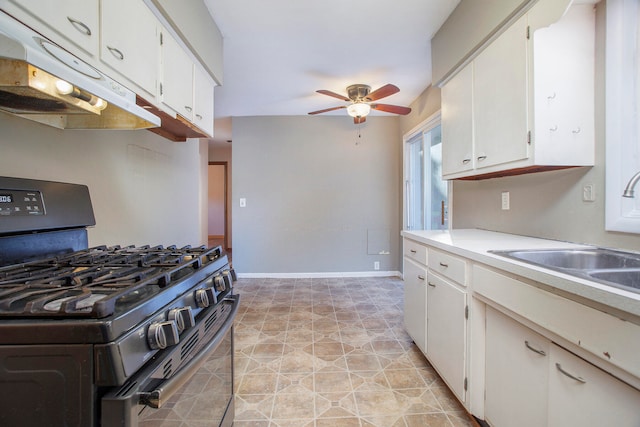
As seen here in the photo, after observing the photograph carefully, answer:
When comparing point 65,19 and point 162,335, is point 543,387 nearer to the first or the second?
point 162,335

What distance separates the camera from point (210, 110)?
2086mm

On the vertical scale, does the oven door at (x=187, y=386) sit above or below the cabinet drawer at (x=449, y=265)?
below

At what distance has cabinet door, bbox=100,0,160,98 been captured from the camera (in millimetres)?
1046

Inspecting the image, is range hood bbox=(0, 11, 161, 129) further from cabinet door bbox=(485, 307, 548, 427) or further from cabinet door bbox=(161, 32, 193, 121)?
cabinet door bbox=(485, 307, 548, 427)

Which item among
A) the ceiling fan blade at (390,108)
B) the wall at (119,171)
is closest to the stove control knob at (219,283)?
the wall at (119,171)

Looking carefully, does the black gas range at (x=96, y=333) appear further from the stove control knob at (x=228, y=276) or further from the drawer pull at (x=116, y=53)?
the drawer pull at (x=116, y=53)

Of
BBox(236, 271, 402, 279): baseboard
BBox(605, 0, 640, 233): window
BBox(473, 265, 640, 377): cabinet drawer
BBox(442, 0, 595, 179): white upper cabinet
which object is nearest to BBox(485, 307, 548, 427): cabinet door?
BBox(473, 265, 640, 377): cabinet drawer

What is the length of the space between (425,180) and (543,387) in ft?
8.99

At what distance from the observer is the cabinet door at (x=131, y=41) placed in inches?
41.2

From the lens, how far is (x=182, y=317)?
70cm

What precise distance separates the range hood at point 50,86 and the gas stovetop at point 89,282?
0.53 m

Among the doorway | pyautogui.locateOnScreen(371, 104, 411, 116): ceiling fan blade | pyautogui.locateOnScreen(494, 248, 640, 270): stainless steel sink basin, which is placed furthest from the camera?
the doorway

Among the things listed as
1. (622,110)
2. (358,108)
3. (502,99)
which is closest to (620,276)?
(622,110)

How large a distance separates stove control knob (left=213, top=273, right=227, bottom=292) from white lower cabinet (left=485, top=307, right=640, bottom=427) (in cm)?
115
